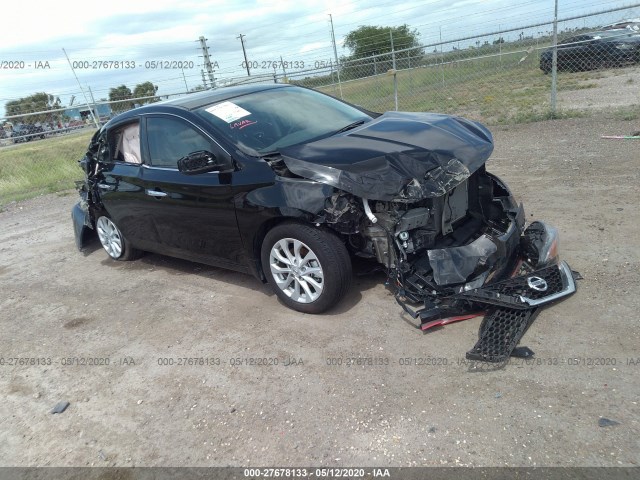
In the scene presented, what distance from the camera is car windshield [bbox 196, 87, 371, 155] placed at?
4.09 meters

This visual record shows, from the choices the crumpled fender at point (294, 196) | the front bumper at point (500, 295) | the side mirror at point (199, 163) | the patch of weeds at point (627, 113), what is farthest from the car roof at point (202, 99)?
the patch of weeds at point (627, 113)

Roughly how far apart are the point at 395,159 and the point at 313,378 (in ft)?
5.24

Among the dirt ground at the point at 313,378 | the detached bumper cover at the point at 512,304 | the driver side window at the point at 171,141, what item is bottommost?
the dirt ground at the point at 313,378

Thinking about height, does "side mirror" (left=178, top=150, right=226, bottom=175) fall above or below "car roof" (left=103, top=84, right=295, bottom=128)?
below

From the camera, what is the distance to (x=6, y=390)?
3660mm

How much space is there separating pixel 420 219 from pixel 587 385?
1436 mm

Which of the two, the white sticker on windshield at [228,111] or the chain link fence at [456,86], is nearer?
the white sticker on windshield at [228,111]

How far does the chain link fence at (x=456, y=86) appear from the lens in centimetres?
1202

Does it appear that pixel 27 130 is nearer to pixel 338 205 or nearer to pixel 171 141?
pixel 171 141

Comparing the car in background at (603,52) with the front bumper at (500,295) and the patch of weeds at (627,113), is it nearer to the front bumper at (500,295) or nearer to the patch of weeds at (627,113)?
the patch of weeds at (627,113)

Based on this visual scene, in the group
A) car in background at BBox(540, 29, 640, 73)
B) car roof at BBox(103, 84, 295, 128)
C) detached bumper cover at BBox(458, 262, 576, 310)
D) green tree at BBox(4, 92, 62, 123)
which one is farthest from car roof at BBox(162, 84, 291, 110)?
green tree at BBox(4, 92, 62, 123)

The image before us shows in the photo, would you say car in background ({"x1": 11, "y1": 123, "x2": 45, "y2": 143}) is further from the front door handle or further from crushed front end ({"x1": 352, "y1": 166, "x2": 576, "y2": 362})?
crushed front end ({"x1": 352, "y1": 166, "x2": 576, "y2": 362})

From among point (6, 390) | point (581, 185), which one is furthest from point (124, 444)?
point (581, 185)

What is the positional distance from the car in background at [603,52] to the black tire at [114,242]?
13028mm
